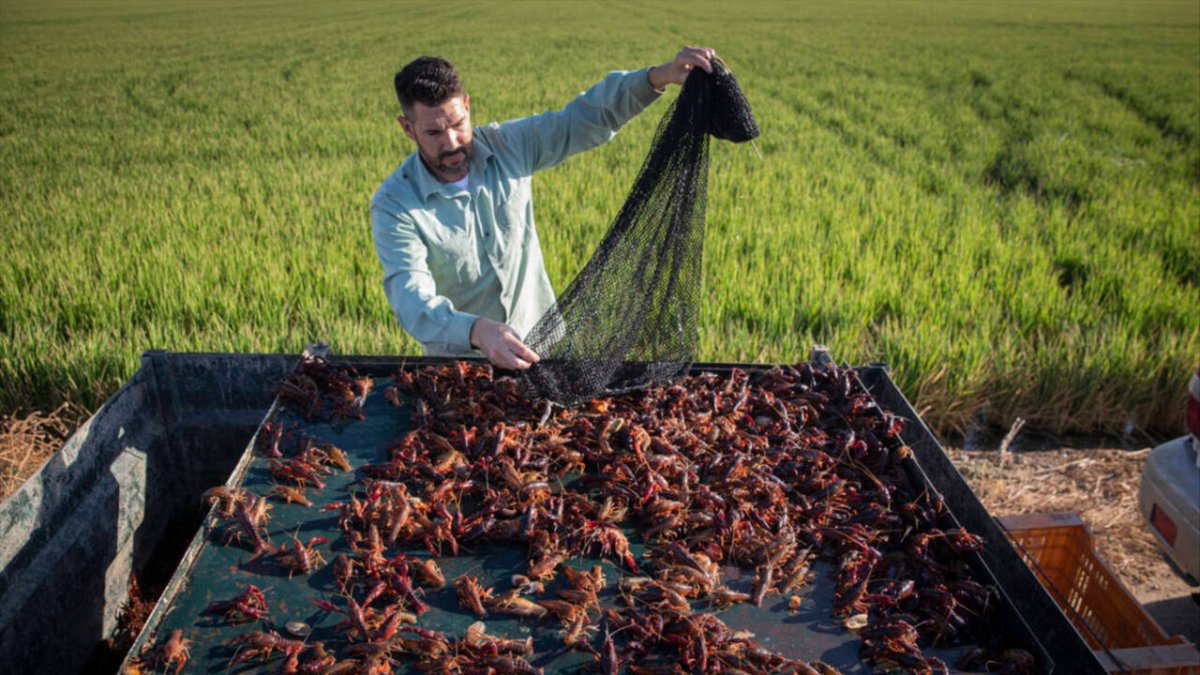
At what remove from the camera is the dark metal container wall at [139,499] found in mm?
2311

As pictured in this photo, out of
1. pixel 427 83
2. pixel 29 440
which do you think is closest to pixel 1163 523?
pixel 427 83

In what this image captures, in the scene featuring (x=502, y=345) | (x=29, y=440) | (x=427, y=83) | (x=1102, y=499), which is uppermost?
(x=427, y=83)

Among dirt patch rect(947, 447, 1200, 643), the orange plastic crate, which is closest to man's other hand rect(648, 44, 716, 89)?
the orange plastic crate

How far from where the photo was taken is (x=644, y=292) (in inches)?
122

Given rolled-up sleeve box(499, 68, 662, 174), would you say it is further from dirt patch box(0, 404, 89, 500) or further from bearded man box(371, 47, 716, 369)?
dirt patch box(0, 404, 89, 500)

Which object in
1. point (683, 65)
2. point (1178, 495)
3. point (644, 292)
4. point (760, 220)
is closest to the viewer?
point (683, 65)

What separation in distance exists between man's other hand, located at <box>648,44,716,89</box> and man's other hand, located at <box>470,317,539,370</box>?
3.84 ft

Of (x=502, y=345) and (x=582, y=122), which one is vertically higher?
(x=582, y=122)

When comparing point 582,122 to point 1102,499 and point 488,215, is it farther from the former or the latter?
point 1102,499

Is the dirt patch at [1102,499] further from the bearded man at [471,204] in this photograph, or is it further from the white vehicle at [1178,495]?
the bearded man at [471,204]

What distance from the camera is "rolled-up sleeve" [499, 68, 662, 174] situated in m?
3.35

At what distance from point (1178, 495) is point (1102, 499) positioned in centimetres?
153

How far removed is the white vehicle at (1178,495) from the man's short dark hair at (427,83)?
11.0 ft

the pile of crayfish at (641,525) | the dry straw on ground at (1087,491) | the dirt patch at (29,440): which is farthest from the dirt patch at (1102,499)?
the dirt patch at (29,440)
